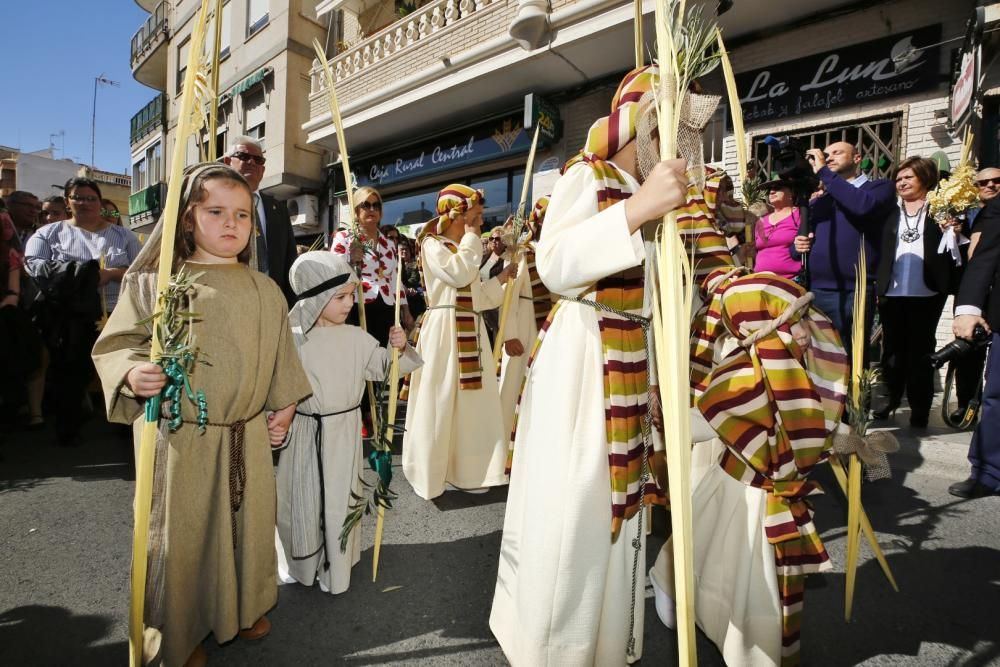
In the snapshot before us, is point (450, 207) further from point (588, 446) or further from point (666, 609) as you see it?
point (666, 609)

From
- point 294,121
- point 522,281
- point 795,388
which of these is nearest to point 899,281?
point 522,281

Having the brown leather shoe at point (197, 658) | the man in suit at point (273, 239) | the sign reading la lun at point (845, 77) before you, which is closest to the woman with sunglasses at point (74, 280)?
the man in suit at point (273, 239)

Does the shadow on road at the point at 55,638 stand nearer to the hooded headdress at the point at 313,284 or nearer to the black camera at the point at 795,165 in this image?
the hooded headdress at the point at 313,284

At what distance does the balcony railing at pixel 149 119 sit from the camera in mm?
21969

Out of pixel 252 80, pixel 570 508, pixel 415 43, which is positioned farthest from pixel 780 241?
pixel 252 80

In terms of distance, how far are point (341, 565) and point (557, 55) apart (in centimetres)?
789

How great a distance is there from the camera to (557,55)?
26.0 feet

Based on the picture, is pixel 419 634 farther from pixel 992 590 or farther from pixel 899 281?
pixel 899 281

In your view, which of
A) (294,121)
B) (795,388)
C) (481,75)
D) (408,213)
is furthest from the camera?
(294,121)

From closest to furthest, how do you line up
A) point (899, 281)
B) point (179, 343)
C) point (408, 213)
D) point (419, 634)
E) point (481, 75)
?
point (179, 343), point (419, 634), point (899, 281), point (481, 75), point (408, 213)

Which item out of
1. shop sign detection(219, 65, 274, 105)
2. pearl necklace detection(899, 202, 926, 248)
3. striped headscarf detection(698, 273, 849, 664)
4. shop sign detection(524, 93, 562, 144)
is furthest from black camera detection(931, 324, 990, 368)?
shop sign detection(219, 65, 274, 105)

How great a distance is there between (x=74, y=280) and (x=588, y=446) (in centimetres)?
461

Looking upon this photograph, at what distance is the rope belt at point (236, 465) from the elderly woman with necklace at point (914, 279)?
184 inches

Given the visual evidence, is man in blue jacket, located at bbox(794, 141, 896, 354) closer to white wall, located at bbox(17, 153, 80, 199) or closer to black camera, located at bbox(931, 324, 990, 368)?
black camera, located at bbox(931, 324, 990, 368)
